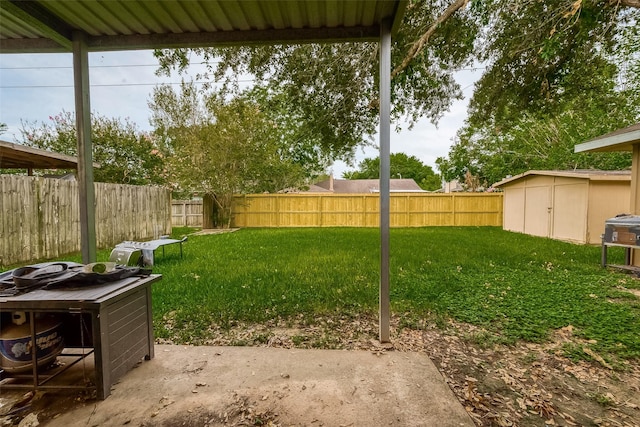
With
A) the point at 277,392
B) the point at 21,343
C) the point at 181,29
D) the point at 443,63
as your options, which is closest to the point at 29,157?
the point at 181,29

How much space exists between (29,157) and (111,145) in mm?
8474

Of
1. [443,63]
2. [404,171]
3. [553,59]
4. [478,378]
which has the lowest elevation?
[478,378]

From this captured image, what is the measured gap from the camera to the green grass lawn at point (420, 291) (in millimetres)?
2879

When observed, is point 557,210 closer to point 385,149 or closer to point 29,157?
point 385,149

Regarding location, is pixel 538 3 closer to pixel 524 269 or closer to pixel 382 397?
pixel 524 269

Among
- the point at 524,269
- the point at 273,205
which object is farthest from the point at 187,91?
the point at 524,269

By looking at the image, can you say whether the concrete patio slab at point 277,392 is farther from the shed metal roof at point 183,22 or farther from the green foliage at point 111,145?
the green foliage at point 111,145

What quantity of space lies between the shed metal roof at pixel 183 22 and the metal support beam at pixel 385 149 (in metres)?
0.13

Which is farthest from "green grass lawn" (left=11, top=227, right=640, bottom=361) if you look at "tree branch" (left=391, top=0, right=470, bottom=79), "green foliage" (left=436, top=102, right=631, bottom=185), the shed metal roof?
"green foliage" (left=436, top=102, right=631, bottom=185)

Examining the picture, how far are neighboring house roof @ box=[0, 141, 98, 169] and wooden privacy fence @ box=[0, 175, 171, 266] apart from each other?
1.19ft

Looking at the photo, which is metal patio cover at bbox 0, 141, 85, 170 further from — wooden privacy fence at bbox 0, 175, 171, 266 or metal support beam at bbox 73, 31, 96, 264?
metal support beam at bbox 73, 31, 96, 264

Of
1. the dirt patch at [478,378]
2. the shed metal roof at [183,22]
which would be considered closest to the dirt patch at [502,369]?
the dirt patch at [478,378]

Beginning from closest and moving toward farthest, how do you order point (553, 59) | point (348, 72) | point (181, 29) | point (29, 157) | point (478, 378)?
1. point (478, 378)
2. point (181, 29)
3. point (29, 157)
4. point (553, 59)
5. point (348, 72)

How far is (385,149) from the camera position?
2256mm
